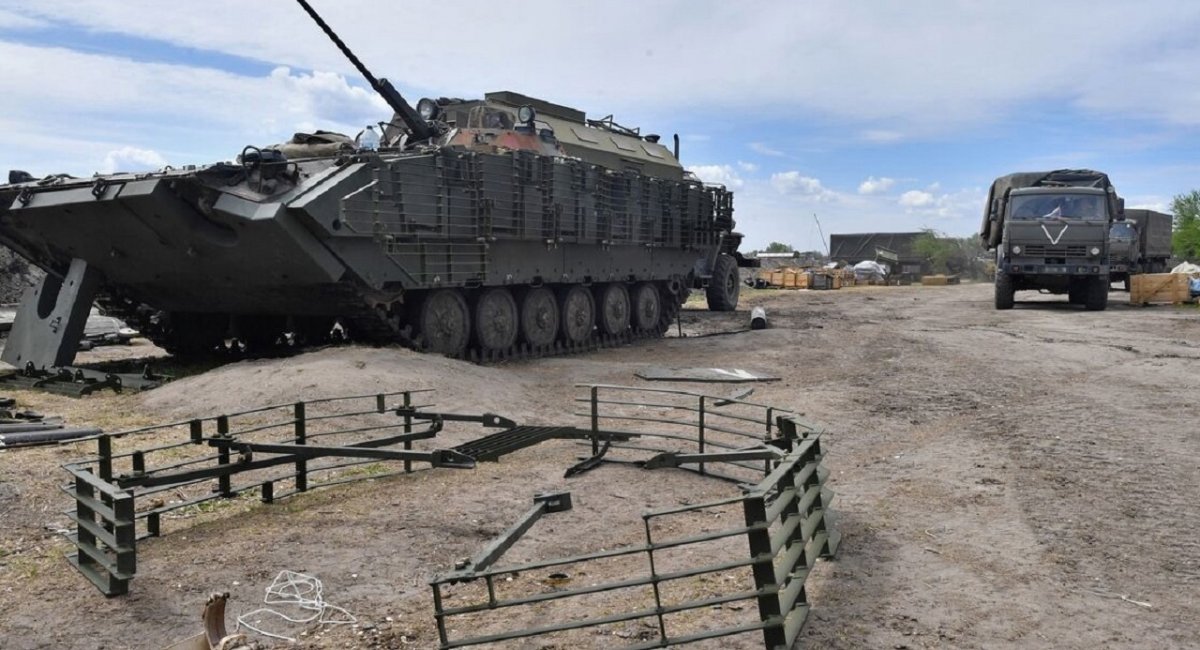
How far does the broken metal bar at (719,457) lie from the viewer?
5734 mm

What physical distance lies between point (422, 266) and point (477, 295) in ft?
5.40

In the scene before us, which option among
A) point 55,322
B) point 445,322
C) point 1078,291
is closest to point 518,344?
point 445,322

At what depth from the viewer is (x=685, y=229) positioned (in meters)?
20.3

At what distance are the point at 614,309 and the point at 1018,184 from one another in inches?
515

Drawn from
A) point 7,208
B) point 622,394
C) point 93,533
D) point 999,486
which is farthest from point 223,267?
point 999,486

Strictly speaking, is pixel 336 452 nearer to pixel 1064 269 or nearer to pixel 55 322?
Answer: pixel 55 322

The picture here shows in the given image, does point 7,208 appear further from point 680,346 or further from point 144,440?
point 680,346

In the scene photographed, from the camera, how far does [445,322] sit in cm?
1393

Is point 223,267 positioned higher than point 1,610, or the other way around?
point 223,267

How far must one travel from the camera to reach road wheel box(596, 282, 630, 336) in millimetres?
17750

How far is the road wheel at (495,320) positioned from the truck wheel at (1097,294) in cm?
1450

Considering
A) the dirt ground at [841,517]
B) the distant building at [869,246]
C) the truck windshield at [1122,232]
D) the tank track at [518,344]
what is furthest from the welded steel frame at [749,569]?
the distant building at [869,246]

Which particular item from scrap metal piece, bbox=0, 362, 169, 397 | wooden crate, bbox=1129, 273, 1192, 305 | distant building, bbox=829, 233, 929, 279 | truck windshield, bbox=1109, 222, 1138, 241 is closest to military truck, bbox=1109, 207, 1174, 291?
truck windshield, bbox=1109, 222, 1138, 241

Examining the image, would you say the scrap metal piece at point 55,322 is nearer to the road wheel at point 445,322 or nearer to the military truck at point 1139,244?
the road wheel at point 445,322
